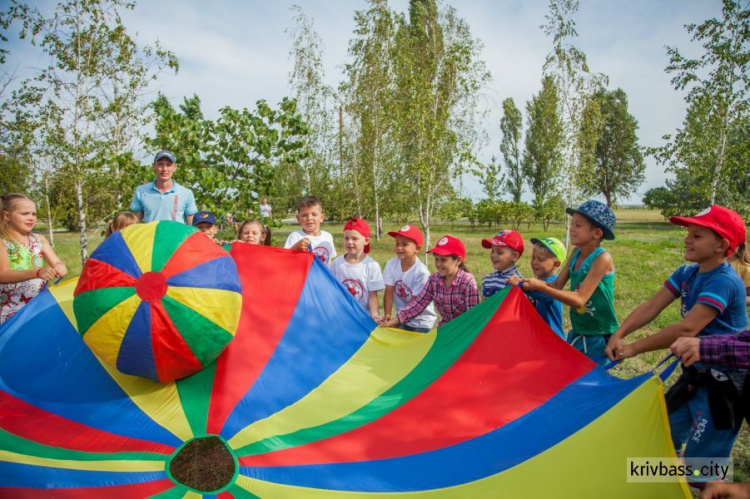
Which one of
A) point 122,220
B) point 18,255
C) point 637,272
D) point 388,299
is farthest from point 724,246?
point 637,272

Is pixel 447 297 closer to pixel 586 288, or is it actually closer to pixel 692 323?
pixel 586 288

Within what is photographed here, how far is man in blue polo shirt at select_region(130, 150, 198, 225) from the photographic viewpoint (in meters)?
4.47

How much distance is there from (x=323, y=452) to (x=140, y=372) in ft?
3.82

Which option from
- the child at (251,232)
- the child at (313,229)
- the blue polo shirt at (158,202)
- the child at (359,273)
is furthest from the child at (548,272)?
the blue polo shirt at (158,202)

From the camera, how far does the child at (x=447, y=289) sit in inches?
142

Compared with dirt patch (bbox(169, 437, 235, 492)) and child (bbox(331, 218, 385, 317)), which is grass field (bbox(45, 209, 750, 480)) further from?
dirt patch (bbox(169, 437, 235, 492))

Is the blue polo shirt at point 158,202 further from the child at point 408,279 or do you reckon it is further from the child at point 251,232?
the child at point 408,279

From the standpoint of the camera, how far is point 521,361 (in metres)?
2.73

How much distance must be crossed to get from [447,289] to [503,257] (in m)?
0.49

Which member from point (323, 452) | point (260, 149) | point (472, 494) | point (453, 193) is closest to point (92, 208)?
point (260, 149)

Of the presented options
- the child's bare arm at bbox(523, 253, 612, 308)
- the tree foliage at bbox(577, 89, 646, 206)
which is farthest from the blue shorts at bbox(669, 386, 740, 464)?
the tree foliage at bbox(577, 89, 646, 206)

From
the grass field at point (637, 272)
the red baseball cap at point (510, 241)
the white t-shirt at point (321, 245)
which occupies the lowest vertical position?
the grass field at point (637, 272)

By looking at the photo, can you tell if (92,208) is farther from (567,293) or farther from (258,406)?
(567,293)

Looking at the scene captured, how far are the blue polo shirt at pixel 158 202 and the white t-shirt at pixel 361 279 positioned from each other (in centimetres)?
181
